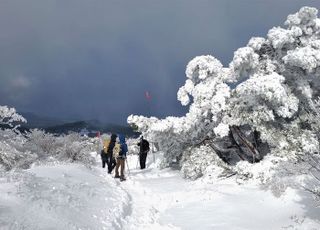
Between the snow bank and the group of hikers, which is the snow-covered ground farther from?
the group of hikers

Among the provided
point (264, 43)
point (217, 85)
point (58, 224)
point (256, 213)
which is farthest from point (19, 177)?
point (264, 43)

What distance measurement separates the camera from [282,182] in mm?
13289

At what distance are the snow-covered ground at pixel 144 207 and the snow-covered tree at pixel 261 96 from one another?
2897mm

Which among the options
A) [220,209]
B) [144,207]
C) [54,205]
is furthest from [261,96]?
[54,205]

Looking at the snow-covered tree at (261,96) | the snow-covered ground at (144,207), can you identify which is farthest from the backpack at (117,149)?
the snow-covered ground at (144,207)

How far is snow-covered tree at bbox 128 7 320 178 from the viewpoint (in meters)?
16.5

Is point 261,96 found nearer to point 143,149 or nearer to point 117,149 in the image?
point 117,149

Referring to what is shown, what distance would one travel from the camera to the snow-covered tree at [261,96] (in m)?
16.5

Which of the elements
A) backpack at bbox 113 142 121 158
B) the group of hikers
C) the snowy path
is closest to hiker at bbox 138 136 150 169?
the group of hikers

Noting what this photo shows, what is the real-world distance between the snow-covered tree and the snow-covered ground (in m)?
2.90

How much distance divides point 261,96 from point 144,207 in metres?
6.63

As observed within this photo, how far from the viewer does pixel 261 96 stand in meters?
16.4

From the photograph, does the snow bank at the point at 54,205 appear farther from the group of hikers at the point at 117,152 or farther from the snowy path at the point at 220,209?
the group of hikers at the point at 117,152

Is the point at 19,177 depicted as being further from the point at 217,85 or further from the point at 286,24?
the point at 286,24
